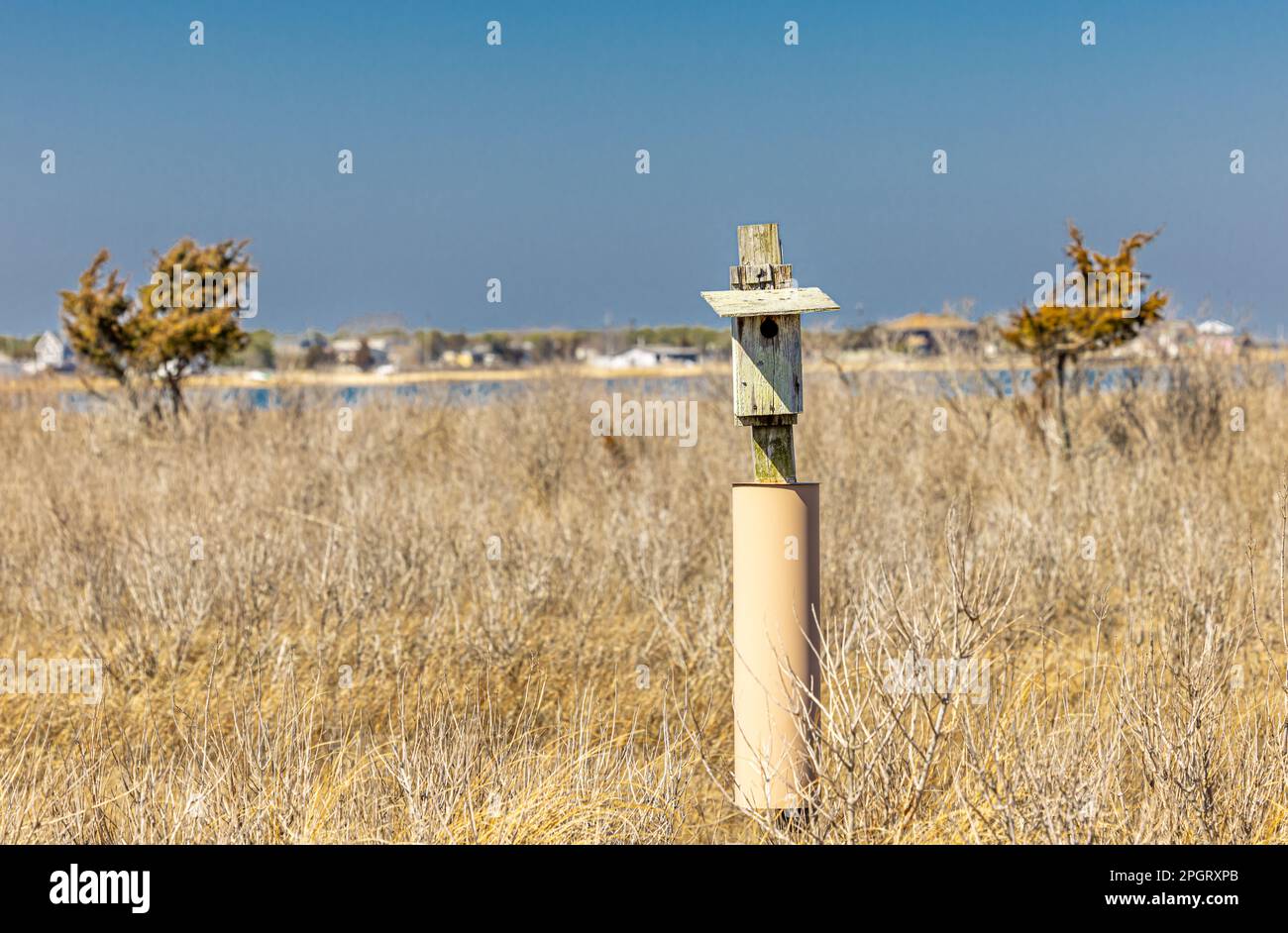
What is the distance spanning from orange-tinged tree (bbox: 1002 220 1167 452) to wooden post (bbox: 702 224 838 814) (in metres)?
8.54

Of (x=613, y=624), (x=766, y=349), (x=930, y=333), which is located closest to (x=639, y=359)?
(x=930, y=333)

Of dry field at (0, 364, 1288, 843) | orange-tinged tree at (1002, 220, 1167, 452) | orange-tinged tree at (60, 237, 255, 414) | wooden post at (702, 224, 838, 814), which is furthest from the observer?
orange-tinged tree at (60, 237, 255, 414)

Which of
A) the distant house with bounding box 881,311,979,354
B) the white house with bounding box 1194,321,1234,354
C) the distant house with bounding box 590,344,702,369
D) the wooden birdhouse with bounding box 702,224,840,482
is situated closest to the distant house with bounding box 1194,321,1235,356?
the white house with bounding box 1194,321,1234,354

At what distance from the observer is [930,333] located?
12.8m

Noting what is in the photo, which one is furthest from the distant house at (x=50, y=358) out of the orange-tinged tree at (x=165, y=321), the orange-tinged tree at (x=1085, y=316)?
the orange-tinged tree at (x=1085, y=316)

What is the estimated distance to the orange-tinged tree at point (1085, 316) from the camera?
11.4 metres

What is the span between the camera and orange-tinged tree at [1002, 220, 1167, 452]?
1136 centimetres

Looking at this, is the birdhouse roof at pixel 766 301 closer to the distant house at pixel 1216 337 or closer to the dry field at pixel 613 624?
the dry field at pixel 613 624

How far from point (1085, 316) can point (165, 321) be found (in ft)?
37.0

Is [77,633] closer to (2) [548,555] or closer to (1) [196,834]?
(2) [548,555]

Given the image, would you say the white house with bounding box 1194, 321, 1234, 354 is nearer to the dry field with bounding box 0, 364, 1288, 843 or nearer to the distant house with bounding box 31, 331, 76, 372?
the dry field with bounding box 0, 364, 1288, 843

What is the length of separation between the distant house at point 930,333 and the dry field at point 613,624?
79 centimetres

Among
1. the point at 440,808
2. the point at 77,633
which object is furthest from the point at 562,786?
the point at 77,633

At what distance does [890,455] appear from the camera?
35.8 feet
